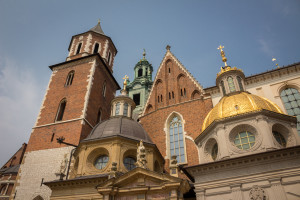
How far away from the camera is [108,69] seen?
26.6 meters

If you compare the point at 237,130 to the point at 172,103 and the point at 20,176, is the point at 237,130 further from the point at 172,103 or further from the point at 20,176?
the point at 20,176

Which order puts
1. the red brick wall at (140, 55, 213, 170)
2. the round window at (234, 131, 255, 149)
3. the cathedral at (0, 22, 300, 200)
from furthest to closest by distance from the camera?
the red brick wall at (140, 55, 213, 170), the round window at (234, 131, 255, 149), the cathedral at (0, 22, 300, 200)

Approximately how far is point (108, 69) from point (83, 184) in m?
15.0

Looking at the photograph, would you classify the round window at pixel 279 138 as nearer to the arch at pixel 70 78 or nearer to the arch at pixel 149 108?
Answer: the arch at pixel 149 108

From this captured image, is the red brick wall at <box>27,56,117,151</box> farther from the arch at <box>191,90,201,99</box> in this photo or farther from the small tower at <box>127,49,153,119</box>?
the small tower at <box>127,49,153,119</box>

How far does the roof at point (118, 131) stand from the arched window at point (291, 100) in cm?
1030

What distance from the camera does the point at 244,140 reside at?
42.4 ft

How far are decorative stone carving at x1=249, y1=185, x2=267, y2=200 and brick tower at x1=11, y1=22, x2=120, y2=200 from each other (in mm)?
11975

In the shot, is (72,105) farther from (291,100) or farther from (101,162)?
(291,100)

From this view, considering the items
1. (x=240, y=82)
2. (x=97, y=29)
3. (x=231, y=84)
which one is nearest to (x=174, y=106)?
(x=231, y=84)

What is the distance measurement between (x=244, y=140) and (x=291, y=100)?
7791 mm

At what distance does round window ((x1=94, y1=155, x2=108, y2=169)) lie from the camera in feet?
51.4

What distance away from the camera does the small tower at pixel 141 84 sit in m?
42.1

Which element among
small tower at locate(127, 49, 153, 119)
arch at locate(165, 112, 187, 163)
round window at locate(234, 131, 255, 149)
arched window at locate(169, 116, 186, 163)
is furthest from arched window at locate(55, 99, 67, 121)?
small tower at locate(127, 49, 153, 119)
